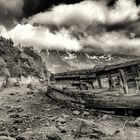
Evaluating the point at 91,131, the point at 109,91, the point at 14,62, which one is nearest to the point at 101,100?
the point at 109,91

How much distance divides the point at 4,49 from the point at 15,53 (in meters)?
6.48

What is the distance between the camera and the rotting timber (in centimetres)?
1175

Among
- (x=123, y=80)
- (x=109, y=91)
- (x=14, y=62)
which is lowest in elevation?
(x=109, y=91)

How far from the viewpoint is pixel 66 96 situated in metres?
17.1

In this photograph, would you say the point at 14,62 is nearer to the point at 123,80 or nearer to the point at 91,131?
the point at 123,80

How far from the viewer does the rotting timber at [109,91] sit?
11750 millimetres

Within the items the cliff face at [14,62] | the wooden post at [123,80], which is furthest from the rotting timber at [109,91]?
the cliff face at [14,62]

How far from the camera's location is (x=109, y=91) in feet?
47.1

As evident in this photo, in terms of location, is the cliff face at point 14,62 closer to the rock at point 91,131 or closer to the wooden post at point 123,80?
the wooden post at point 123,80

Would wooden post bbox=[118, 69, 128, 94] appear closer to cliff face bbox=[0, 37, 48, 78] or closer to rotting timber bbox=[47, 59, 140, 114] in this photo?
rotting timber bbox=[47, 59, 140, 114]

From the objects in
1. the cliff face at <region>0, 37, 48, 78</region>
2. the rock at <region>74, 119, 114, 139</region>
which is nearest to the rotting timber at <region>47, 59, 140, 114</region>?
the rock at <region>74, 119, 114, 139</region>

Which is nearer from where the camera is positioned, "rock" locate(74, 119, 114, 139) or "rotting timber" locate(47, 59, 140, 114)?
"rock" locate(74, 119, 114, 139)

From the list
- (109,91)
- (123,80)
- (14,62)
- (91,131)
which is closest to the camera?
(91,131)

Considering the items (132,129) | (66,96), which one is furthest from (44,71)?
(132,129)
